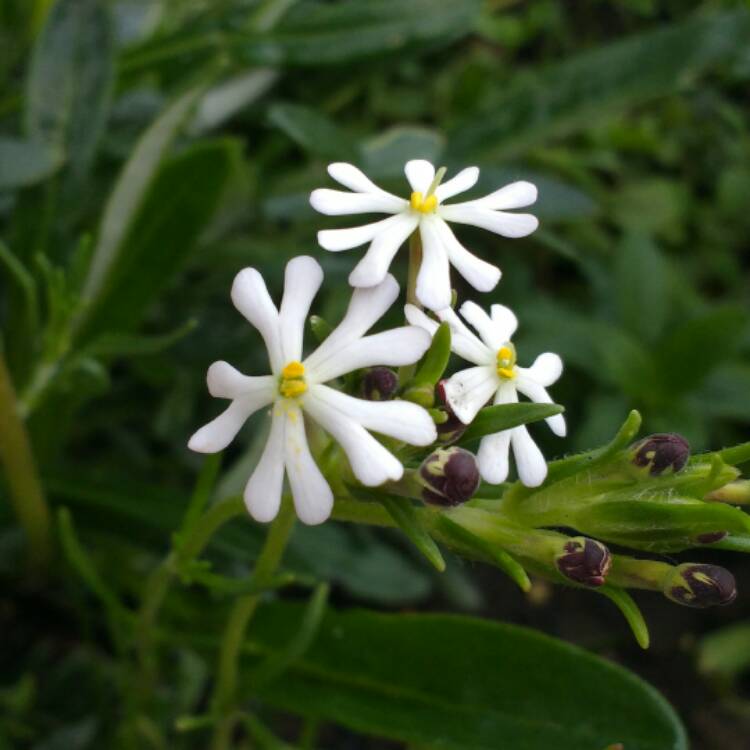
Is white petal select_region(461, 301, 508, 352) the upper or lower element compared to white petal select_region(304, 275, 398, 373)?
upper

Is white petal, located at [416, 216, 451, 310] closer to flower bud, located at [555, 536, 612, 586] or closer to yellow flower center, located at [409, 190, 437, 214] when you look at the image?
yellow flower center, located at [409, 190, 437, 214]

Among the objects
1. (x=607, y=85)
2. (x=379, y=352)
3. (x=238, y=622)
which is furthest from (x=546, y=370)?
(x=607, y=85)

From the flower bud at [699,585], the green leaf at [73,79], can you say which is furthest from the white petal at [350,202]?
the green leaf at [73,79]

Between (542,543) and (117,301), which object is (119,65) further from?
(542,543)

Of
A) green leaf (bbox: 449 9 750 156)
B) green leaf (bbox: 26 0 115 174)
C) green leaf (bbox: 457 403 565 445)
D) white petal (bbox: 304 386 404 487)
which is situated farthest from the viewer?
green leaf (bbox: 449 9 750 156)

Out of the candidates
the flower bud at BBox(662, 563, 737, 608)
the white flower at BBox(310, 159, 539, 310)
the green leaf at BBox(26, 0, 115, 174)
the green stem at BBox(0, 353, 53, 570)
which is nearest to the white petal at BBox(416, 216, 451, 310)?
the white flower at BBox(310, 159, 539, 310)
